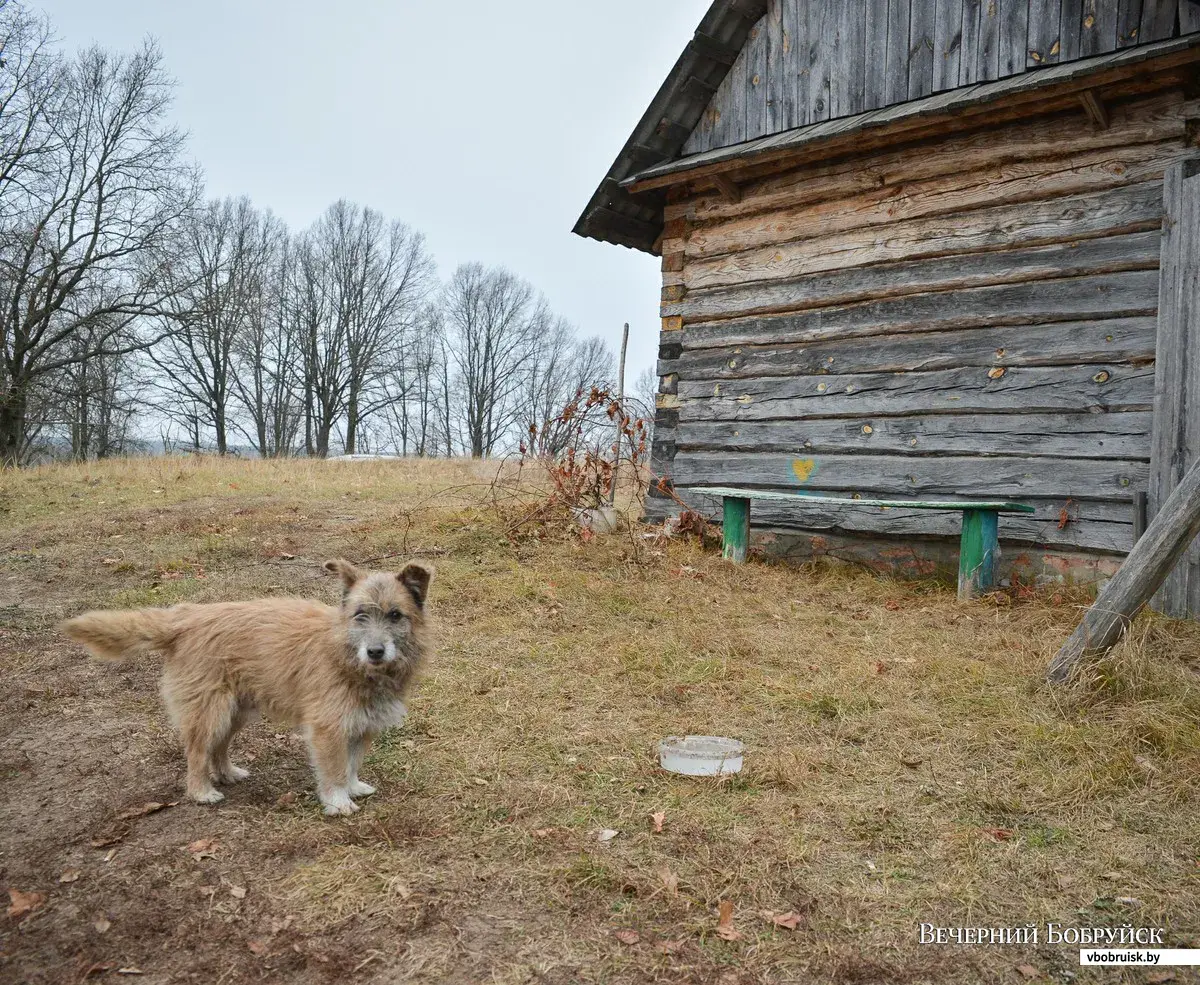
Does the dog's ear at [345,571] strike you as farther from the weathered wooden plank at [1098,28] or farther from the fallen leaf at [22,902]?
the weathered wooden plank at [1098,28]

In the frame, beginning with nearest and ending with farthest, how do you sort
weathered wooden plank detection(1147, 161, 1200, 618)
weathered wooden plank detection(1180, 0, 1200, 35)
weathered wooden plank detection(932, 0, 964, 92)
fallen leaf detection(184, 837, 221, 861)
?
fallen leaf detection(184, 837, 221, 861) → weathered wooden plank detection(1147, 161, 1200, 618) → weathered wooden plank detection(1180, 0, 1200, 35) → weathered wooden plank detection(932, 0, 964, 92)

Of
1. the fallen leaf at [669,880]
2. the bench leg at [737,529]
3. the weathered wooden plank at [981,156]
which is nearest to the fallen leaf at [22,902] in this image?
the fallen leaf at [669,880]

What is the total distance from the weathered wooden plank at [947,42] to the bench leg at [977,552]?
13.8 ft

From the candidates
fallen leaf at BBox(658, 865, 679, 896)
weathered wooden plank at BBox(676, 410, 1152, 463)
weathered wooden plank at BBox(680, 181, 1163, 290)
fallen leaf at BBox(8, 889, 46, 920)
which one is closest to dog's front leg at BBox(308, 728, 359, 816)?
fallen leaf at BBox(8, 889, 46, 920)

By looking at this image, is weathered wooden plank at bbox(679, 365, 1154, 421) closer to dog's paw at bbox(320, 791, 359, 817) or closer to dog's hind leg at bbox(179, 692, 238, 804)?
dog's paw at bbox(320, 791, 359, 817)

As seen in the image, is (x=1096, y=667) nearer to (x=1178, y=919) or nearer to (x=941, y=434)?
(x=1178, y=919)

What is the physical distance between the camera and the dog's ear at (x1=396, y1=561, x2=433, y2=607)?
3721mm

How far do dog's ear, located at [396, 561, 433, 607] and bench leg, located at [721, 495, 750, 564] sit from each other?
5.48 metres

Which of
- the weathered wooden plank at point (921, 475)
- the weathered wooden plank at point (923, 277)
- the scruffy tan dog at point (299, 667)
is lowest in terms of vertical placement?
the scruffy tan dog at point (299, 667)

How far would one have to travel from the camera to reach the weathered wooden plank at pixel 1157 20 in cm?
A: 664

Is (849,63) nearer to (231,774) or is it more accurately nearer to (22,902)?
(231,774)

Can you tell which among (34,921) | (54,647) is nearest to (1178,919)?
(34,921)

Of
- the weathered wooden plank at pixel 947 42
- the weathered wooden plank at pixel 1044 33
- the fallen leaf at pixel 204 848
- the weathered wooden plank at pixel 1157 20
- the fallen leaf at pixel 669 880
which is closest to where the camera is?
the fallen leaf at pixel 669 880

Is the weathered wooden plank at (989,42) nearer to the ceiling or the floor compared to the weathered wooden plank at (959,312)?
nearer to the ceiling
